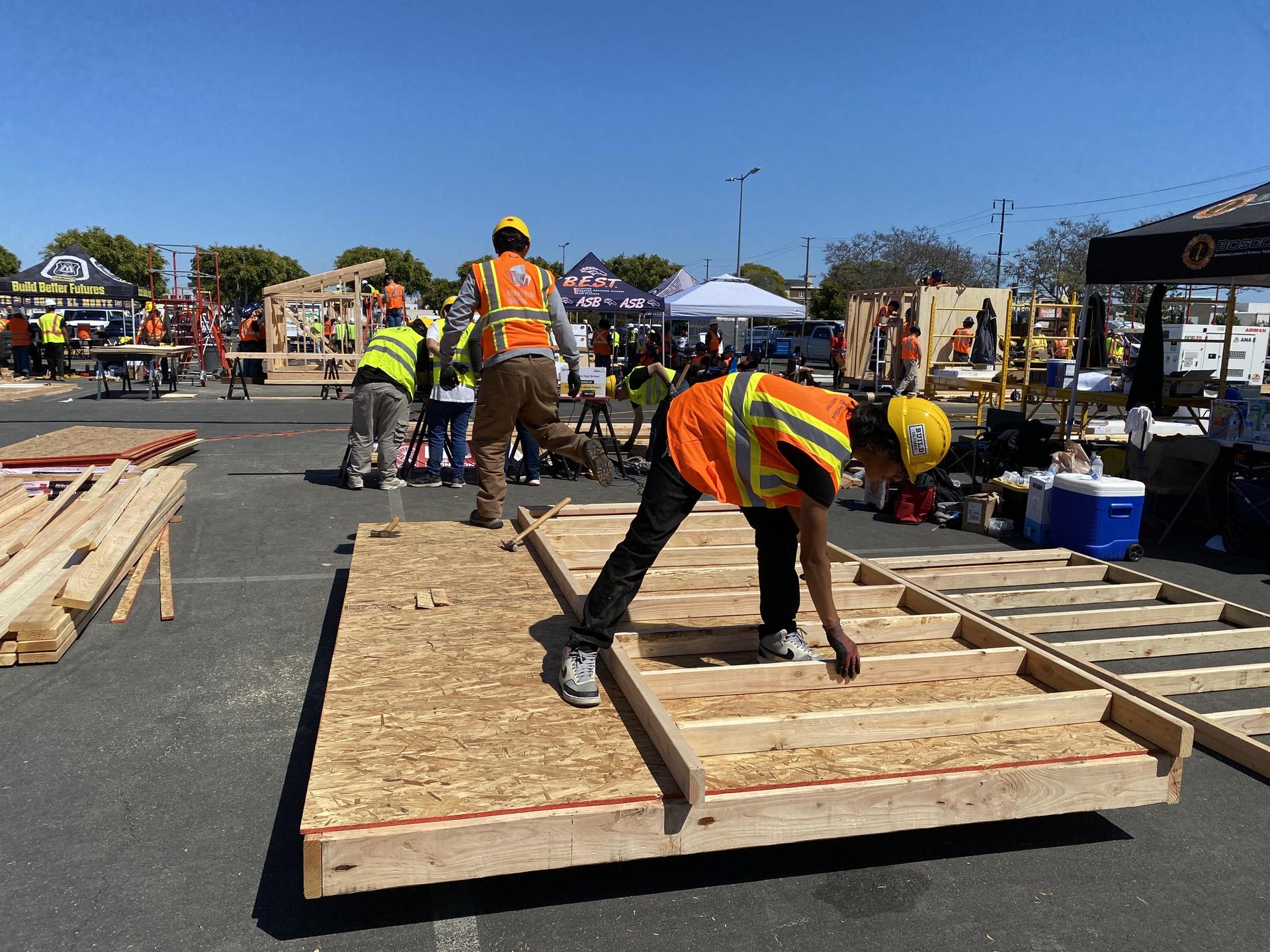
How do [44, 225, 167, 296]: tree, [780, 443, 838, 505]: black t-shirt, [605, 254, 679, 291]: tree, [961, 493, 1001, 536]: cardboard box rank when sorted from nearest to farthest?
[780, 443, 838, 505]: black t-shirt < [961, 493, 1001, 536]: cardboard box < [44, 225, 167, 296]: tree < [605, 254, 679, 291]: tree

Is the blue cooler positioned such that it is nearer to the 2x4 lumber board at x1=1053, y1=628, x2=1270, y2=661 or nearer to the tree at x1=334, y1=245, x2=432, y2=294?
the 2x4 lumber board at x1=1053, y1=628, x2=1270, y2=661

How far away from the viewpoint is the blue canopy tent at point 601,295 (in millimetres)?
21688

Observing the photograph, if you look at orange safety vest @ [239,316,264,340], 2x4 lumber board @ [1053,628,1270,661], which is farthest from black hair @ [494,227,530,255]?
orange safety vest @ [239,316,264,340]

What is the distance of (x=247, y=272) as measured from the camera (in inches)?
2263

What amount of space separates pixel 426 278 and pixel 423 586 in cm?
7321

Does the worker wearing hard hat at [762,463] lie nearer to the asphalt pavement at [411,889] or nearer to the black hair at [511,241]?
the asphalt pavement at [411,889]

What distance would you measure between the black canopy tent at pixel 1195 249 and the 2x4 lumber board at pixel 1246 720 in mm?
5042

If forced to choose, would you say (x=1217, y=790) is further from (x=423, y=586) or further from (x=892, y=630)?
(x=423, y=586)

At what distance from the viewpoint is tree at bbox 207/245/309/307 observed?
188 ft

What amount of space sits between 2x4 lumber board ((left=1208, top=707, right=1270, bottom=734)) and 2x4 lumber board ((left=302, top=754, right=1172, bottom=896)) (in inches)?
Answer: 48.9

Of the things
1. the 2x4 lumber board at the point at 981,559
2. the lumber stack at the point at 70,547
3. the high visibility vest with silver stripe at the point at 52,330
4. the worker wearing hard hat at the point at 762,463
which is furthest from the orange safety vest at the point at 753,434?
the high visibility vest with silver stripe at the point at 52,330

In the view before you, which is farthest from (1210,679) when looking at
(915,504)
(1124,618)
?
(915,504)

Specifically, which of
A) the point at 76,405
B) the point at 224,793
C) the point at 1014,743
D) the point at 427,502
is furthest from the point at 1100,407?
the point at 76,405

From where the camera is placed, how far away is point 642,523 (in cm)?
350
